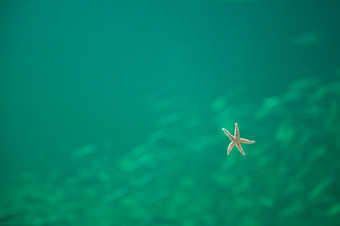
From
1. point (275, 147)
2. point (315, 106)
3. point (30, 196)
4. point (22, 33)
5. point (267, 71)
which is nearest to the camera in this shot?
point (22, 33)

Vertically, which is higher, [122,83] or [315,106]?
[122,83]

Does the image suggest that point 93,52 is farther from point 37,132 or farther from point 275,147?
point 275,147

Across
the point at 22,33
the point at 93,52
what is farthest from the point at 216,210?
the point at 22,33

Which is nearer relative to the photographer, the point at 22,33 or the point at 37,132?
the point at 22,33

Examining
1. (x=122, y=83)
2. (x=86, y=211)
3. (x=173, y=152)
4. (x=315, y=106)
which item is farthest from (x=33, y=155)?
(x=315, y=106)

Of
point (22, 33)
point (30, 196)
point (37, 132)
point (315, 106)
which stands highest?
point (22, 33)

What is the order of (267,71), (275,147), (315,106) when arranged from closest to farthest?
(267,71)
(315,106)
(275,147)

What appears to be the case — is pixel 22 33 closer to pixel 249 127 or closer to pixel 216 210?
pixel 249 127
